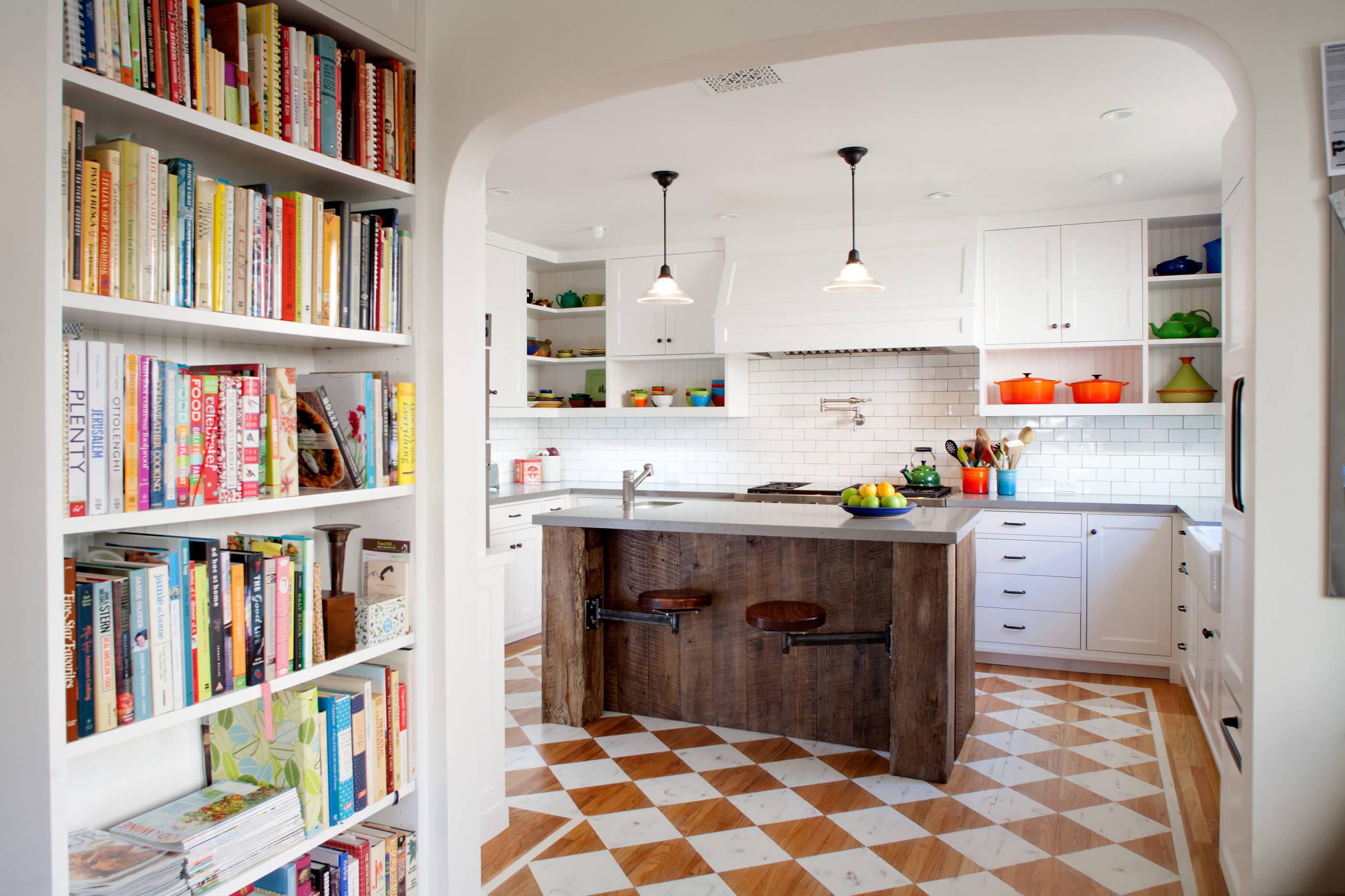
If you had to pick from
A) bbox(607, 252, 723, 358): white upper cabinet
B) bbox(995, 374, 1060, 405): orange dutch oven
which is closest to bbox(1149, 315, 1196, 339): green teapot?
bbox(995, 374, 1060, 405): orange dutch oven

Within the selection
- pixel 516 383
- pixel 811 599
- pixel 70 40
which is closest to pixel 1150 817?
pixel 811 599

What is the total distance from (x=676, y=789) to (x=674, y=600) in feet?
2.41

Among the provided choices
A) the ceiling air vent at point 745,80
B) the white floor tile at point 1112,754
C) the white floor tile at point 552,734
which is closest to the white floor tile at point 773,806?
the white floor tile at point 552,734

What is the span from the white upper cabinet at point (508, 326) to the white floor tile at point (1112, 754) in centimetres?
361

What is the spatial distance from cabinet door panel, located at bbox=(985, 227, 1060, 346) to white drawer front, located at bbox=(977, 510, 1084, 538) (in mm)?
988

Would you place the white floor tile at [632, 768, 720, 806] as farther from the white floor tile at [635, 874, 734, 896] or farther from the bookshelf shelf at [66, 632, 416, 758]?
the bookshelf shelf at [66, 632, 416, 758]

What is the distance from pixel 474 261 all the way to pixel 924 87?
5.85ft

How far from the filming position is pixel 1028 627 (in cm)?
462

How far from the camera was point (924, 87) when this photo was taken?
3035 mm

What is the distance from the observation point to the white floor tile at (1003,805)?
287 cm

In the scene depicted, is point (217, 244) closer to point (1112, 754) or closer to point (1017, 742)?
point (1017, 742)

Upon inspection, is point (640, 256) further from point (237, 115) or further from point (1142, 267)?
point (237, 115)

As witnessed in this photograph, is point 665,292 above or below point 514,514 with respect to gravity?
Result: above

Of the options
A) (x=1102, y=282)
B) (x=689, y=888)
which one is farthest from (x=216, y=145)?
(x=1102, y=282)
